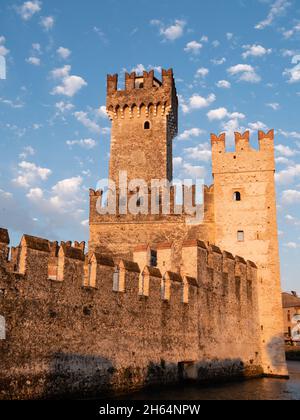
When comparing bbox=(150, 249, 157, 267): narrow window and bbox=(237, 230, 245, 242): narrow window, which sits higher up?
bbox=(237, 230, 245, 242): narrow window

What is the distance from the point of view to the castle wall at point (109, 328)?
11.9 meters

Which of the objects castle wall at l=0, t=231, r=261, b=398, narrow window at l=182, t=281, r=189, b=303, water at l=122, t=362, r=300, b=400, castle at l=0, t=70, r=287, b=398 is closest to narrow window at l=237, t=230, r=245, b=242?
castle at l=0, t=70, r=287, b=398

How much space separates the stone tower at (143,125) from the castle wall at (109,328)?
942 cm

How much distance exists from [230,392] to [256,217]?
9.91m

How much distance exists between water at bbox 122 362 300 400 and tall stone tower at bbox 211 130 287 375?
326 cm

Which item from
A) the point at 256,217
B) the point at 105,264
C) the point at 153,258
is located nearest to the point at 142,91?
the point at 256,217

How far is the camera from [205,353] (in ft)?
60.9

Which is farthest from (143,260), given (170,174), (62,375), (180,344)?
(170,174)

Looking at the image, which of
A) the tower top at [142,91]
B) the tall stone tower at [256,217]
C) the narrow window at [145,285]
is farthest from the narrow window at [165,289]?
the tower top at [142,91]

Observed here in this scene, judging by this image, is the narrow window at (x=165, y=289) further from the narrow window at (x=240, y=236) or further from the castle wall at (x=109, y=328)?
the narrow window at (x=240, y=236)

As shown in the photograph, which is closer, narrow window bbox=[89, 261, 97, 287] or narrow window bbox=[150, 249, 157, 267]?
narrow window bbox=[89, 261, 97, 287]

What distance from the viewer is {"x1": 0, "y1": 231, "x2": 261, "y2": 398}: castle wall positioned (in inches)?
469

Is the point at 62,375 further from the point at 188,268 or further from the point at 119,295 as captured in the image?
the point at 188,268

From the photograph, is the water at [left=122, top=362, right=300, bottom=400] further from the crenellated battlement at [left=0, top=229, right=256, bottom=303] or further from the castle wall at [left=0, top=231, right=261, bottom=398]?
the crenellated battlement at [left=0, top=229, right=256, bottom=303]
